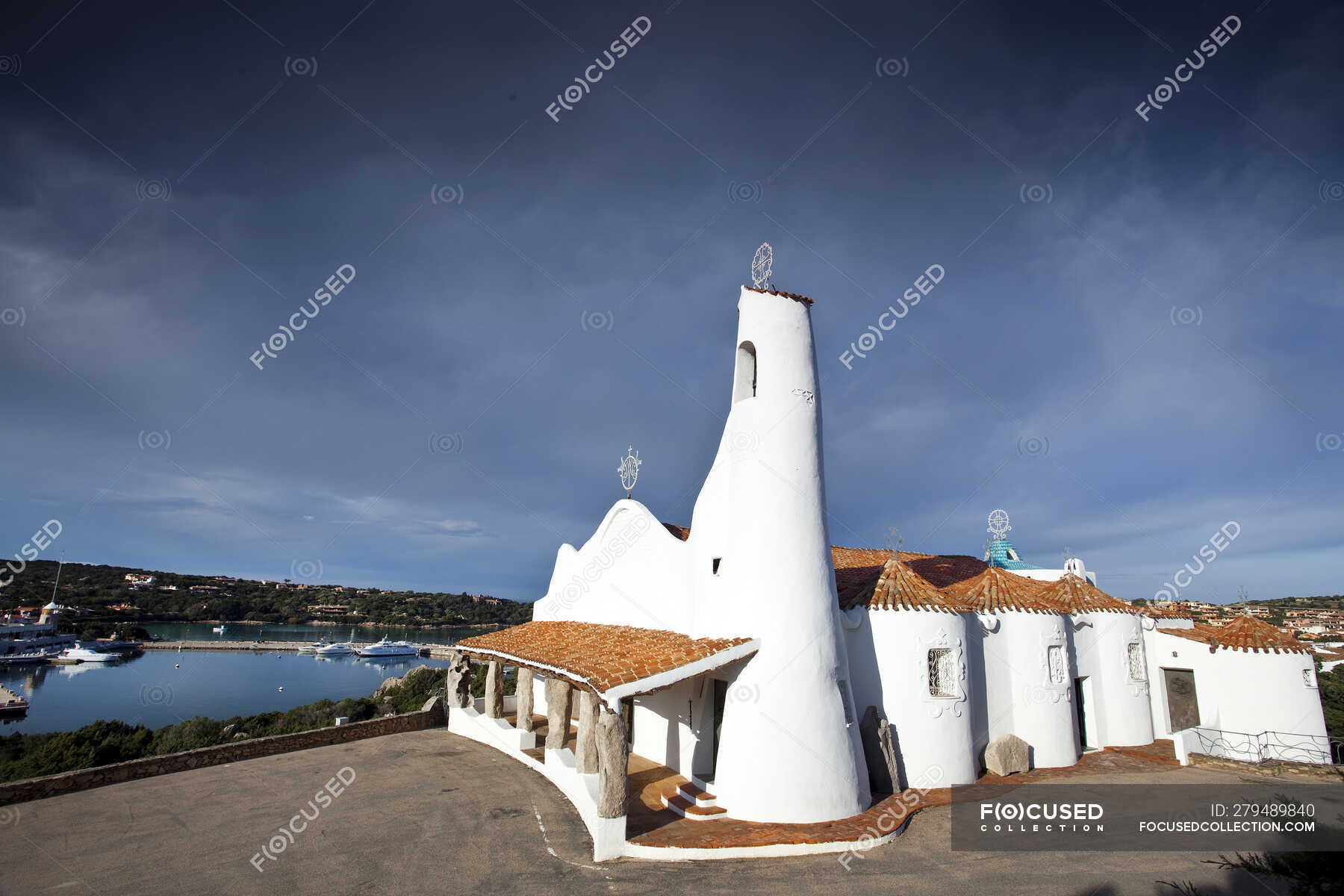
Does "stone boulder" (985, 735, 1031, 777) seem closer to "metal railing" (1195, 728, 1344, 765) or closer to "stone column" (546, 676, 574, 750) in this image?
"metal railing" (1195, 728, 1344, 765)

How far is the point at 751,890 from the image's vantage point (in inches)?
324

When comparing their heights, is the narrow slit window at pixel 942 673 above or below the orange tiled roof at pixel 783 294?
below

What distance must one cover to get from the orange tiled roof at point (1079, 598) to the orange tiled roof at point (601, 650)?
37.0 ft

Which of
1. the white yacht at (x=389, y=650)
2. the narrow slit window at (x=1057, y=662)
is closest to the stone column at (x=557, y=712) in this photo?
the narrow slit window at (x=1057, y=662)

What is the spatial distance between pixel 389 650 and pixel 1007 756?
96.6 m

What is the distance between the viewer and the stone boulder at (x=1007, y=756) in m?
14.0

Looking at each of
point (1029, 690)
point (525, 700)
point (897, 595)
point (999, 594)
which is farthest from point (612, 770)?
point (999, 594)

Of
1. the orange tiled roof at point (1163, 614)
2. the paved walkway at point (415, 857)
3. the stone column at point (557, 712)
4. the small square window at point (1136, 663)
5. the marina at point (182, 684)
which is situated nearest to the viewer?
the paved walkway at point (415, 857)

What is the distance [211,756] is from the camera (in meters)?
15.2

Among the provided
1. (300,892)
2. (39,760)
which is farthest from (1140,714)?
(39,760)

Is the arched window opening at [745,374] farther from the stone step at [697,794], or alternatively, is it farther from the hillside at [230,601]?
the hillside at [230,601]

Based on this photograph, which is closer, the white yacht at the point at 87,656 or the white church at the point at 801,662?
the white church at the point at 801,662

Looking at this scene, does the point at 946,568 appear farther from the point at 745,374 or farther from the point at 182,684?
the point at 182,684

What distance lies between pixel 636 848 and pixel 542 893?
1743 mm
